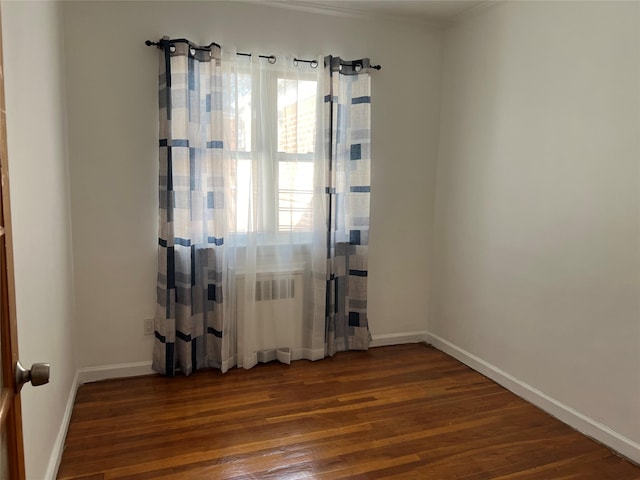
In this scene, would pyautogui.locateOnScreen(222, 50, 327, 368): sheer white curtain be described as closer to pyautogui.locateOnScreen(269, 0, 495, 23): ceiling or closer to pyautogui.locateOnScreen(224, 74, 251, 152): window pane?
pyautogui.locateOnScreen(224, 74, 251, 152): window pane

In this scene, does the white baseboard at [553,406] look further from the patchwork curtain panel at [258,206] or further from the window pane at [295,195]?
the window pane at [295,195]

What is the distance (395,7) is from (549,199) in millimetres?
1703

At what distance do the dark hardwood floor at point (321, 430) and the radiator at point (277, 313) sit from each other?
0.17 metres

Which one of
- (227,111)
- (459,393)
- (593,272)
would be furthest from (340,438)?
(227,111)

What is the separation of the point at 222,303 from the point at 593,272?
222 centimetres

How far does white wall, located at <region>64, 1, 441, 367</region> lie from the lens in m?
2.86

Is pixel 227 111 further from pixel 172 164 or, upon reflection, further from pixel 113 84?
pixel 113 84

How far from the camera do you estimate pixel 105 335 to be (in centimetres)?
307

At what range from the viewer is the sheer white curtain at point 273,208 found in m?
3.12

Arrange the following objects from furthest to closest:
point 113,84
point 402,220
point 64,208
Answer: point 402,220 → point 113,84 → point 64,208

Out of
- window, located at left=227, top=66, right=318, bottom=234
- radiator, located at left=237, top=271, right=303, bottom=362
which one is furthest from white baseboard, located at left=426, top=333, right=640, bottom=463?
window, located at left=227, top=66, right=318, bottom=234

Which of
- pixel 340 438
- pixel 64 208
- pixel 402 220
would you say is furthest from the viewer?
pixel 402 220

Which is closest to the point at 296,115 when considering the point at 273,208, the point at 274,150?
the point at 274,150

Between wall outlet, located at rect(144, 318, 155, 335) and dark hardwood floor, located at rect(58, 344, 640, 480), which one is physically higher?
wall outlet, located at rect(144, 318, 155, 335)
